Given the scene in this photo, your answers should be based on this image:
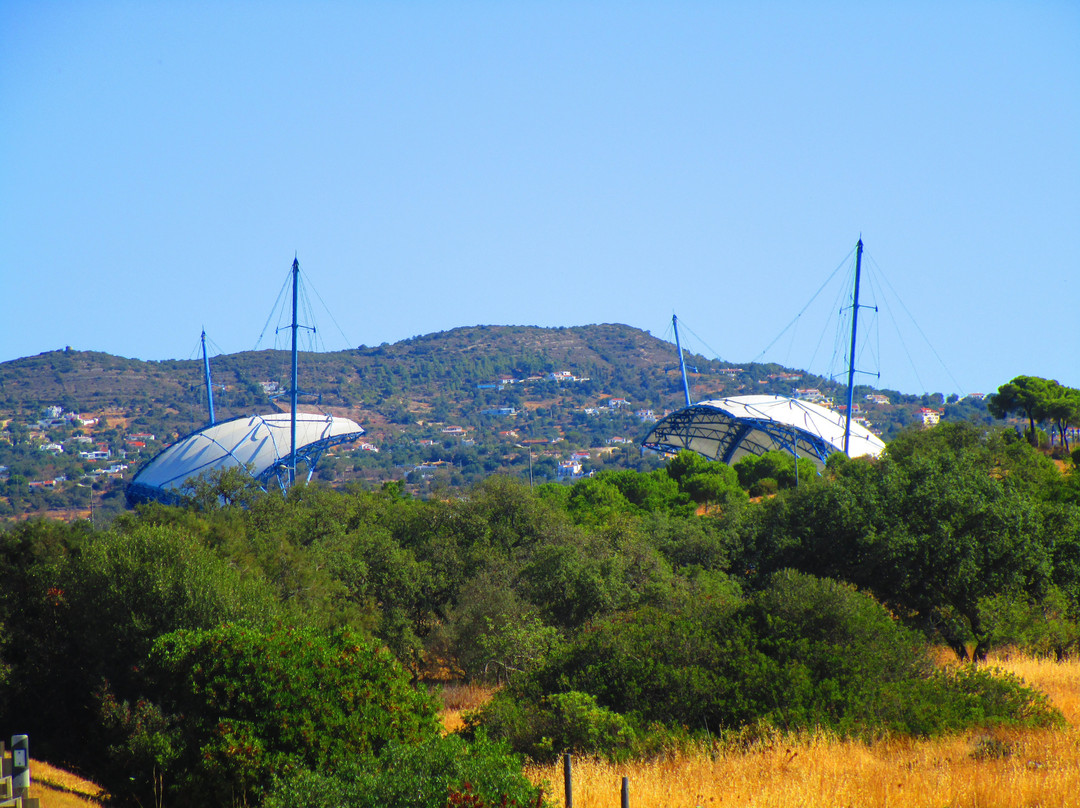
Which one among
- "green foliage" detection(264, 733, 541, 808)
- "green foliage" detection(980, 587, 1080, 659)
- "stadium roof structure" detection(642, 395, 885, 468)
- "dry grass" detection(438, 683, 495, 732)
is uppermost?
"stadium roof structure" detection(642, 395, 885, 468)

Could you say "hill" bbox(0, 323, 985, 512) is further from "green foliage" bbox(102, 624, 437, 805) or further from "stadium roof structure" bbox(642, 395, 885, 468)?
"green foliage" bbox(102, 624, 437, 805)

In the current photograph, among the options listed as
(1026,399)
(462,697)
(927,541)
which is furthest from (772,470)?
(462,697)

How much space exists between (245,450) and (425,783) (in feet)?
229

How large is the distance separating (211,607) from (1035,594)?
18919mm

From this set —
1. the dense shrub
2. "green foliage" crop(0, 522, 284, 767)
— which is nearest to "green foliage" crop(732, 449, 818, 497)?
"green foliage" crop(0, 522, 284, 767)

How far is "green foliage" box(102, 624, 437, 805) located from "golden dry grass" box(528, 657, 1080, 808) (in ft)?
7.92

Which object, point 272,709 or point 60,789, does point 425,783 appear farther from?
point 60,789

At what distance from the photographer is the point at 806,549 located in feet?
85.1

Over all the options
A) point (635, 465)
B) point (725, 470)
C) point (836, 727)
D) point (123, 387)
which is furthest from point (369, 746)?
point (123, 387)

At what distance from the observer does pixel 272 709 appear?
44.1 ft

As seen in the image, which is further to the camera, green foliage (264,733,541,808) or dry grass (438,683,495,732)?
dry grass (438,683,495,732)

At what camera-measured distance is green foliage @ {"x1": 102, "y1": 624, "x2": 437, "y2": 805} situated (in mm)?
13055

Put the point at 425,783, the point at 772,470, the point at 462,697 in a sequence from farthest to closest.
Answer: the point at 772,470
the point at 462,697
the point at 425,783

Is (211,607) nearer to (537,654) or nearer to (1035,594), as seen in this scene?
(537,654)
